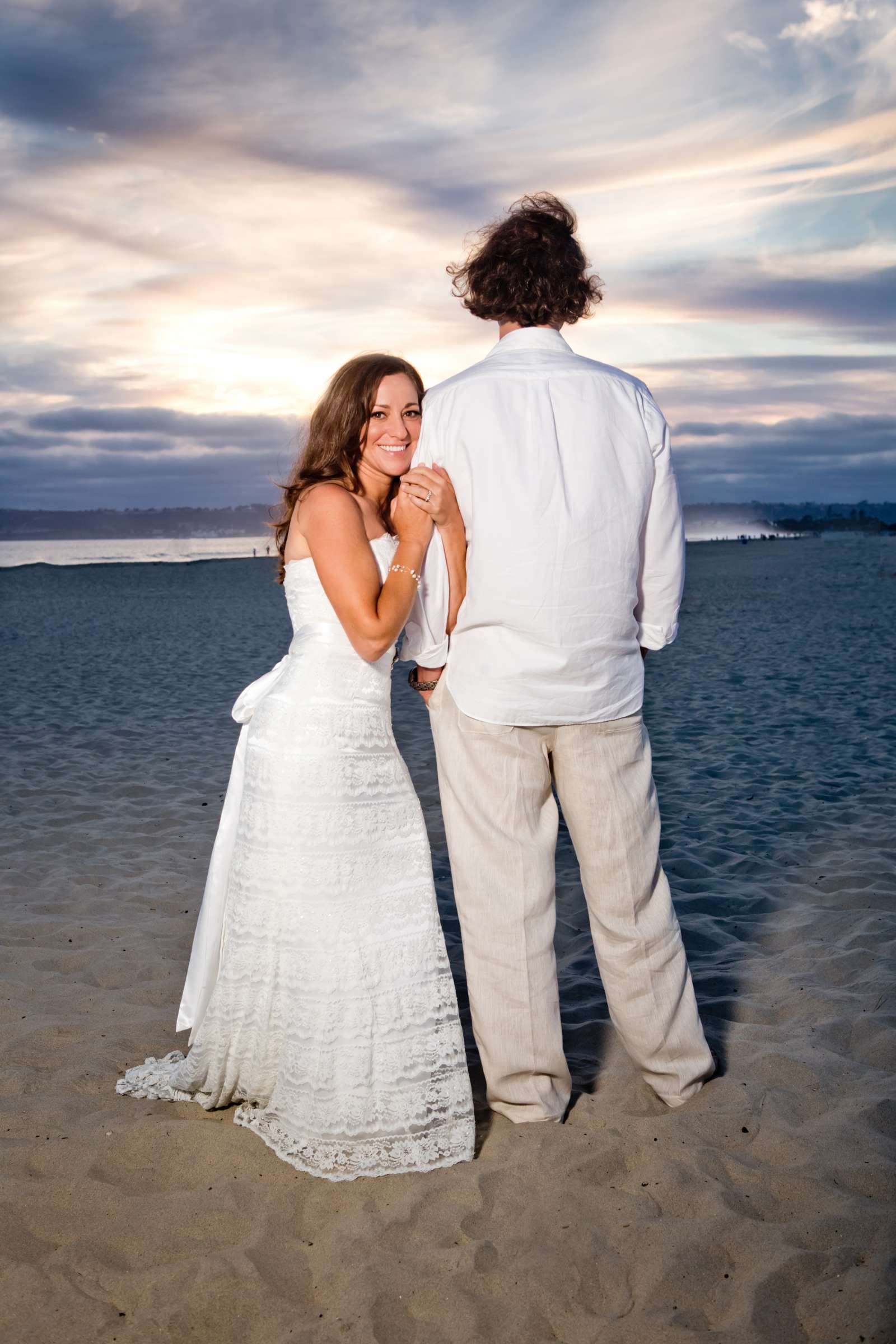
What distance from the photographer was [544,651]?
3014mm

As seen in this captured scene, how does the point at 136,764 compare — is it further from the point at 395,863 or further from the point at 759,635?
the point at 759,635

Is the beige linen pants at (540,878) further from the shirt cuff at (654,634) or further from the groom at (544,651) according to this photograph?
the shirt cuff at (654,634)

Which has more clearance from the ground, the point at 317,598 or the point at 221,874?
the point at 317,598

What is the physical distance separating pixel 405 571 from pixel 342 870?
903mm

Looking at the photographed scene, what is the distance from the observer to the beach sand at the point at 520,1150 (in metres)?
2.61

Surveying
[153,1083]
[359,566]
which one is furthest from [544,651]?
[153,1083]

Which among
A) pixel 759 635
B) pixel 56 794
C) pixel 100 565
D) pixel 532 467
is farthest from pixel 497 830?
pixel 100 565

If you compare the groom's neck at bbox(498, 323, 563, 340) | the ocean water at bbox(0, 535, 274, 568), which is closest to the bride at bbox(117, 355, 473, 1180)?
the groom's neck at bbox(498, 323, 563, 340)

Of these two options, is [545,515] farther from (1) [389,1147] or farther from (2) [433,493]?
(1) [389,1147]

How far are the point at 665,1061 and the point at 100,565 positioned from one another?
50.4 m

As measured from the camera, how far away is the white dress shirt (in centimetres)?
295

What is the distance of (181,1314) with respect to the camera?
260cm

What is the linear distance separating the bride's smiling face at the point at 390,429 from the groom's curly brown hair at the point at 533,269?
431 millimetres

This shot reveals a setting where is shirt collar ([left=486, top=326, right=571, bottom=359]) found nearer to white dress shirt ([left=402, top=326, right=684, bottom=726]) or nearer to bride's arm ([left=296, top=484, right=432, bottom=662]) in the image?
white dress shirt ([left=402, top=326, right=684, bottom=726])
